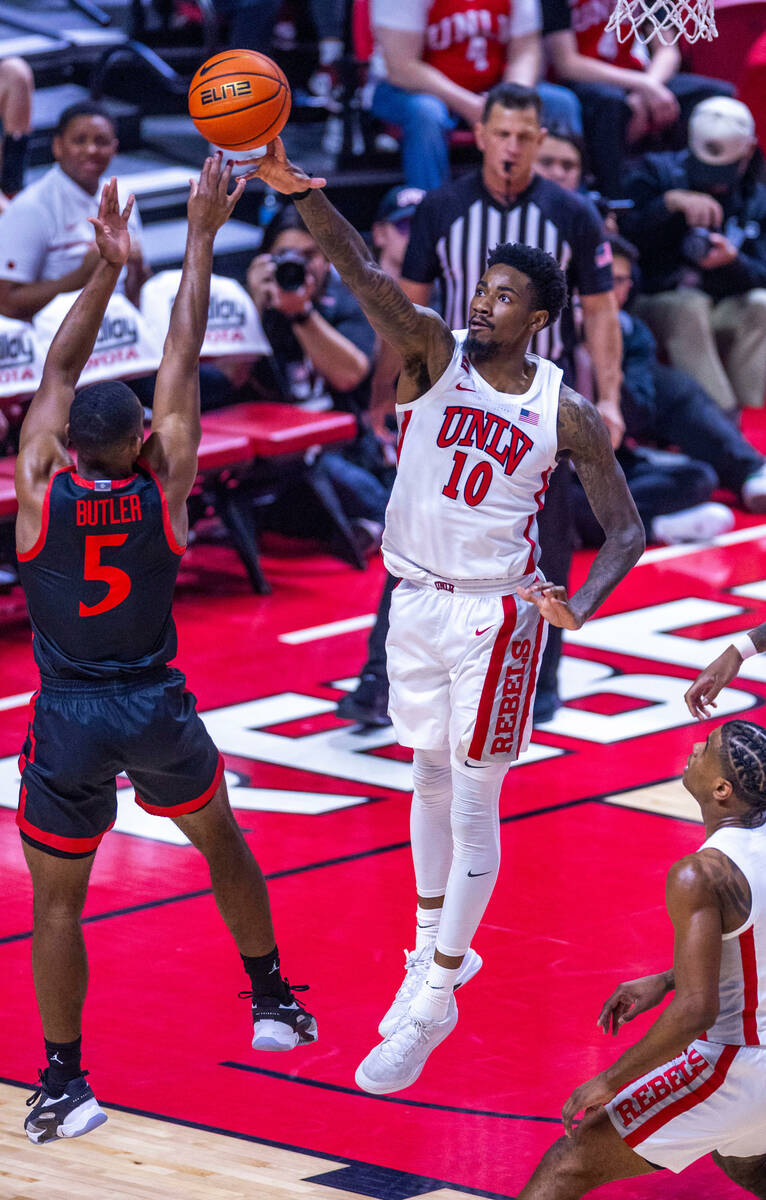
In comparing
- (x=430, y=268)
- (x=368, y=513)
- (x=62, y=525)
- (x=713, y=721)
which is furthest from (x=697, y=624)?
(x=62, y=525)

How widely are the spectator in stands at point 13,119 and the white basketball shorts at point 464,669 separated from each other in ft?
19.1

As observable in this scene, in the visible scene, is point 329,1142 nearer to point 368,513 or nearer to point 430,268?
point 430,268

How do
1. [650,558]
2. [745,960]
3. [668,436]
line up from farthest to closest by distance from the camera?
[668,436] < [650,558] < [745,960]

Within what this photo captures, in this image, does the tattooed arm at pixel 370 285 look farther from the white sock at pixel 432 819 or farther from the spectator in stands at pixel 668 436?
the spectator in stands at pixel 668 436

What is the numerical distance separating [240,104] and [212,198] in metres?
0.29

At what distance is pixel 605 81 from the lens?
1138 centimetres

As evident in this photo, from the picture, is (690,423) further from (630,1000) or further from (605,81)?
(630,1000)

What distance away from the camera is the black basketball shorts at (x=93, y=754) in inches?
176

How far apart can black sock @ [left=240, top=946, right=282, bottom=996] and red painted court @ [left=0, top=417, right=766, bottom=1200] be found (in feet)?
0.88

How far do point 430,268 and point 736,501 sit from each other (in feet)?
14.9

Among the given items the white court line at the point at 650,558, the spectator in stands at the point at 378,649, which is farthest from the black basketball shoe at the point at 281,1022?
the white court line at the point at 650,558

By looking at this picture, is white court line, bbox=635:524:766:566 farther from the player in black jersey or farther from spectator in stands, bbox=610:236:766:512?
the player in black jersey

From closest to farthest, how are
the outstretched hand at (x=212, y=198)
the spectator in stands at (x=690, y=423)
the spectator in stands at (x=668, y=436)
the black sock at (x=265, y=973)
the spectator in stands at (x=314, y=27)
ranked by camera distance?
the outstretched hand at (x=212, y=198)
the black sock at (x=265, y=973)
the spectator in stands at (x=668, y=436)
the spectator in stands at (x=690, y=423)
the spectator in stands at (x=314, y=27)

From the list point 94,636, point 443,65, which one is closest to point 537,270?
point 94,636
